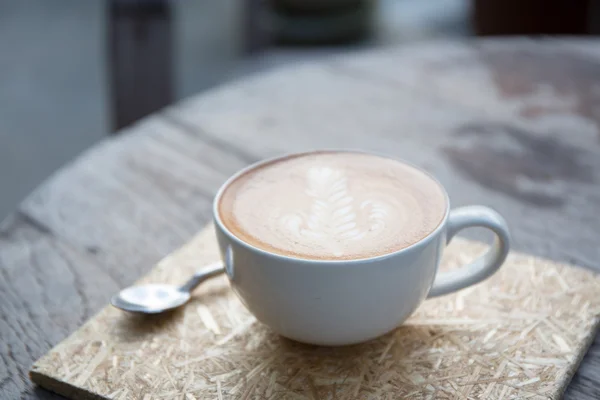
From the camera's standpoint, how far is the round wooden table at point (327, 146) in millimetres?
807

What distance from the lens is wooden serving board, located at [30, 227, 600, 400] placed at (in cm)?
63

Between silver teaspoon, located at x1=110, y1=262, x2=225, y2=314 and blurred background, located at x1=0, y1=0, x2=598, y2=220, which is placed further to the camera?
blurred background, located at x1=0, y1=0, x2=598, y2=220

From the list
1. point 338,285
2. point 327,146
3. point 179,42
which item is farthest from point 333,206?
point 179,42

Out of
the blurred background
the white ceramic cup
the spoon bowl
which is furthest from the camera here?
the blurred background

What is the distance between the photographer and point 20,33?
384cm

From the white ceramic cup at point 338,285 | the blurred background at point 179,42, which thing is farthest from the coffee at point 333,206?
the blurred background at point 179,42

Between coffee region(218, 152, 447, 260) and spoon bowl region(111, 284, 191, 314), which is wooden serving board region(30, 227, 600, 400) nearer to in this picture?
spoon bowl region(111, 284, 191, 314)

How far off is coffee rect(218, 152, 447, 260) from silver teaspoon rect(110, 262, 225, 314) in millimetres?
119

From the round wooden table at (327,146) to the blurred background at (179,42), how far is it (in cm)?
62

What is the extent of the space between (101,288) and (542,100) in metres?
0.85

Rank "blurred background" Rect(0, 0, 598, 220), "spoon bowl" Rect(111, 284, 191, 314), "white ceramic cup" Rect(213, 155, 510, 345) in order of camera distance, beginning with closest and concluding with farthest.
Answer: "white ceramic cup" Rect(213, 155, 510, 345)
"spoon bowl" Rect(111, 284, 191, 314)
"blurred background" Rect(0, 0, 598, 220)

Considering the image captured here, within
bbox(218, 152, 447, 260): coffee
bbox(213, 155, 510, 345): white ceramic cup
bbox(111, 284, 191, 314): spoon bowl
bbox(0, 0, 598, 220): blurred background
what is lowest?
bbox(0, 0, 598, 220): blurred background

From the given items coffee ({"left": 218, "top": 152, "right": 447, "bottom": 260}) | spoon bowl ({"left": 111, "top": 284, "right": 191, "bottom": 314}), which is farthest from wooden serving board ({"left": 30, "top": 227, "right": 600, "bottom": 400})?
coffee ({"left": 218, "top": 152, "right": 447, "bottom": 260})

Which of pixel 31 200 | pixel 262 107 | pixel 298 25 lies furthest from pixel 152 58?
pixel 298 25
